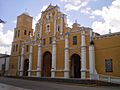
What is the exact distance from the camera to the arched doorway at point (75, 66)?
36844 mm

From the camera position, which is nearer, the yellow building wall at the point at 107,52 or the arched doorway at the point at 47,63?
the yellow building wall at the point at 107,52

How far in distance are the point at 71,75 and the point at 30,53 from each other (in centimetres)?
1316

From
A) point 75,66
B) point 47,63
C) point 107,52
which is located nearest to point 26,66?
point 47,63

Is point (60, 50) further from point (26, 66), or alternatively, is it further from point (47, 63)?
point (26, 66)

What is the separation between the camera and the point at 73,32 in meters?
36.2

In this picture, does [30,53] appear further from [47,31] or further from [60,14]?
[60,14]

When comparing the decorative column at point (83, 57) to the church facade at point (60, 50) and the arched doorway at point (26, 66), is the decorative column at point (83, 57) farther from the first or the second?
the arched doorway at point (26, 66)

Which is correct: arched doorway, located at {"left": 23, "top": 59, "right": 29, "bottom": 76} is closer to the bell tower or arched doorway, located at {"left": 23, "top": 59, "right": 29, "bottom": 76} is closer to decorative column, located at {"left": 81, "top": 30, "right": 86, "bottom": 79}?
the bell tower

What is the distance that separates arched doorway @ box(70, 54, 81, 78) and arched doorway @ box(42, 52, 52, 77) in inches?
249

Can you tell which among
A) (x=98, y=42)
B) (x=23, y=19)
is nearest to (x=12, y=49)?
(x=23, y=19)

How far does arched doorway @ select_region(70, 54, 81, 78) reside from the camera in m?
36.8

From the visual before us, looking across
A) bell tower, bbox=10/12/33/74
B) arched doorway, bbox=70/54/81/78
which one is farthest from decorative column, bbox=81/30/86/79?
bell tower, bbox=10/12/33/74

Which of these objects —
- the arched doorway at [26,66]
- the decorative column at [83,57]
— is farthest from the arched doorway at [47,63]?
the decorative column at [83,57]

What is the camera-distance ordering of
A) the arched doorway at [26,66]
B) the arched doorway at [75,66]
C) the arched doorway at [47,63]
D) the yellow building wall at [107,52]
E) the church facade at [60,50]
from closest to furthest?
1. the yellow building wall at [107,52]
2. the church facade at [60,50]
3. the arched doorway at [75,66]
4. the arched doorway at [47,63]
5. the arched doorway at [26,66]
